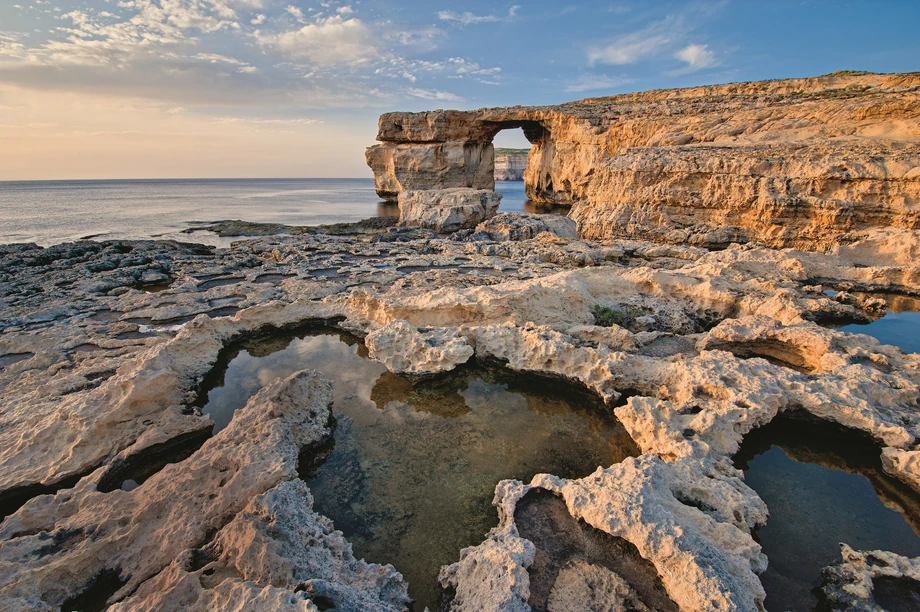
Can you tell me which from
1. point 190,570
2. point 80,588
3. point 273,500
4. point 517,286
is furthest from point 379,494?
point 517,286

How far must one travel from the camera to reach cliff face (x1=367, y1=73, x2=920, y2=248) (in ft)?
44.6

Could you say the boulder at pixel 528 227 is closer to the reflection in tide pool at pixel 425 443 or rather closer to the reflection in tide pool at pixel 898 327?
the reflection in tide pool at pixel 898 327

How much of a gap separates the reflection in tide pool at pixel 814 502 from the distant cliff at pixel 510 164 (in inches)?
4728

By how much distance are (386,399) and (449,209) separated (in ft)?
60.6

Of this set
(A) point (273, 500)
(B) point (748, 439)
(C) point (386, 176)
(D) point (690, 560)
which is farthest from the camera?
(C) point (386, 176)

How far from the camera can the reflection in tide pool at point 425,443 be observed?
3973 mm

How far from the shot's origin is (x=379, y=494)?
14.5 ft

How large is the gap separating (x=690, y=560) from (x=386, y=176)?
39.6 m

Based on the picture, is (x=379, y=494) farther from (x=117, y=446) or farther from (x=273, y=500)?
(x=117, y=446)

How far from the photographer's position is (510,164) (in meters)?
119

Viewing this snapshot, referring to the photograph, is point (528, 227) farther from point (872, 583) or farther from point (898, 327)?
Answer: point (872, 583)

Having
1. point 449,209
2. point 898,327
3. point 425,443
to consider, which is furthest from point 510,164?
point 425,443

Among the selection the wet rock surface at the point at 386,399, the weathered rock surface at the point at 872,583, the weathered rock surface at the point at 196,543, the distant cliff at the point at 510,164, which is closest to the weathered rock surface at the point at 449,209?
the wet rock surface at the point at 386,399

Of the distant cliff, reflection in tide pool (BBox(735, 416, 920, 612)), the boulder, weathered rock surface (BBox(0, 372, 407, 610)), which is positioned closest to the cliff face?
the boulder
